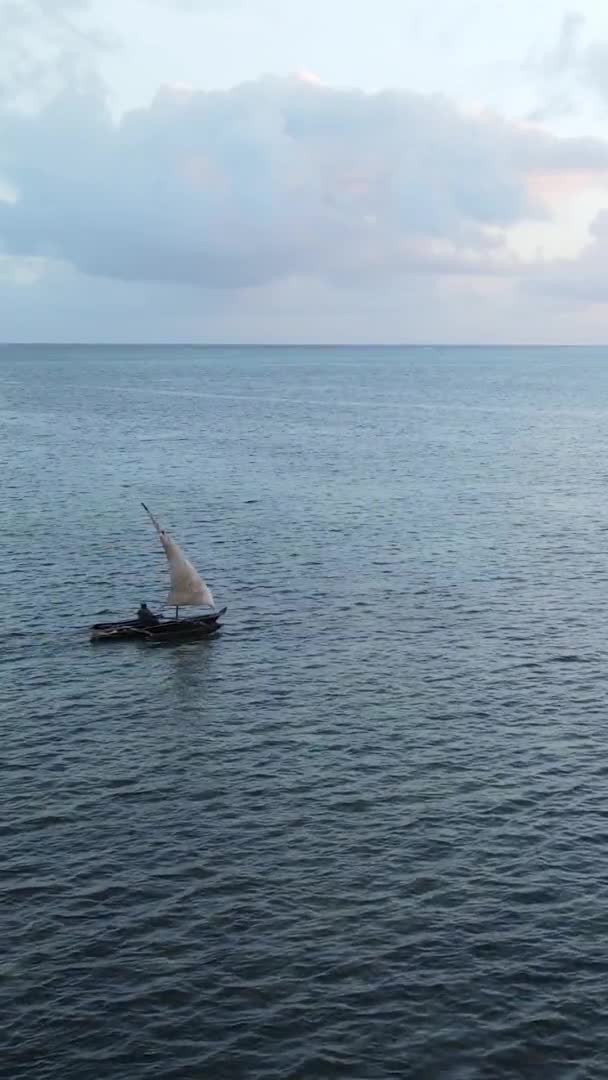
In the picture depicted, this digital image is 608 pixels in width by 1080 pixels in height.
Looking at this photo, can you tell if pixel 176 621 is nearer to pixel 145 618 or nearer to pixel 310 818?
pixel 145 618

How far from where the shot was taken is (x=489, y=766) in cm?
5009

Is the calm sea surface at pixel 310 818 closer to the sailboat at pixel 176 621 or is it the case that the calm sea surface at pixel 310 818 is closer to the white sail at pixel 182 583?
the sailboat at pixel 176 621

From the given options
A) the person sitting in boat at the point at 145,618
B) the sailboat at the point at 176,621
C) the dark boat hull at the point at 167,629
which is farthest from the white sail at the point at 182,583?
the person sitting in boat at the point at 145,618

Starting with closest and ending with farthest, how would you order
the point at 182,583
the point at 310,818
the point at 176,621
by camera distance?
the point at 310,818, the point at 176,621, the point at 182,583

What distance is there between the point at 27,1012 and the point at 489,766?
2499cm

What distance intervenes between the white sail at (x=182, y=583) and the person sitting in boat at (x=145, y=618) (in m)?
1.85

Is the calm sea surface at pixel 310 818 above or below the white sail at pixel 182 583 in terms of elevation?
below

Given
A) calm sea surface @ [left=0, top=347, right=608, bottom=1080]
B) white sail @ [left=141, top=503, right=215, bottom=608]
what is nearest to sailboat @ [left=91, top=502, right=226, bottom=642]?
white sail @ [left=141, top=503, right=215, bottom=608]

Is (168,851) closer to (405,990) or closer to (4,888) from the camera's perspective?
(4,888)

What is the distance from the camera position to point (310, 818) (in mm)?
45438

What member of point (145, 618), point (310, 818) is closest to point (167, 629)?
point (145, 618)

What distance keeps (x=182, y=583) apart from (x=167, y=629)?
3.61 m

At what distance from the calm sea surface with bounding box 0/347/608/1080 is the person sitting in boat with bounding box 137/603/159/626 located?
6.88 ft

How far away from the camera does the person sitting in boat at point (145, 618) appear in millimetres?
70625
